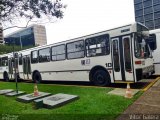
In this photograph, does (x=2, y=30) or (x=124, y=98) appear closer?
(x=124, y=98)

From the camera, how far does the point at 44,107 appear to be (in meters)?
7.81

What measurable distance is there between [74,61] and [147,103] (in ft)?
20.9

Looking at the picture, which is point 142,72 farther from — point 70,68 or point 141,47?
Answer: point 70,68

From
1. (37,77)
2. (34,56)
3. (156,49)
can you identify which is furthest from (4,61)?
(156,49)

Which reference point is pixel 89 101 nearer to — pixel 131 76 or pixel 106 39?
pixel 131 76

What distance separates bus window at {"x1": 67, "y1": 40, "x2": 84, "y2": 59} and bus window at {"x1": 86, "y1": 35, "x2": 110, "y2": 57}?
1.52 feet

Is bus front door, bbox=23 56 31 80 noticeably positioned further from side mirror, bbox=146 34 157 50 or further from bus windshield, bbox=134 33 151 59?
bus windshield, bbox=134 33 151 59

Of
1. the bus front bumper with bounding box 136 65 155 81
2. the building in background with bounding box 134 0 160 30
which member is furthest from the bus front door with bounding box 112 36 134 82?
the building in background with bounding box 134 0 160 30

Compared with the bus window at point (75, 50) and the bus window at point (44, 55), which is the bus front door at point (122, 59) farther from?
the bus window at point (44, 55)

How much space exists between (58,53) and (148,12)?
190 feet

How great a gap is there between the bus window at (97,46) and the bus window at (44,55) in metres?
4.06

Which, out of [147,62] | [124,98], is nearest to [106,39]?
[147,62]

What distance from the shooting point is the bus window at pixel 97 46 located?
11.3 m

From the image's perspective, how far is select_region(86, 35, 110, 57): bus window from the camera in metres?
11.3
